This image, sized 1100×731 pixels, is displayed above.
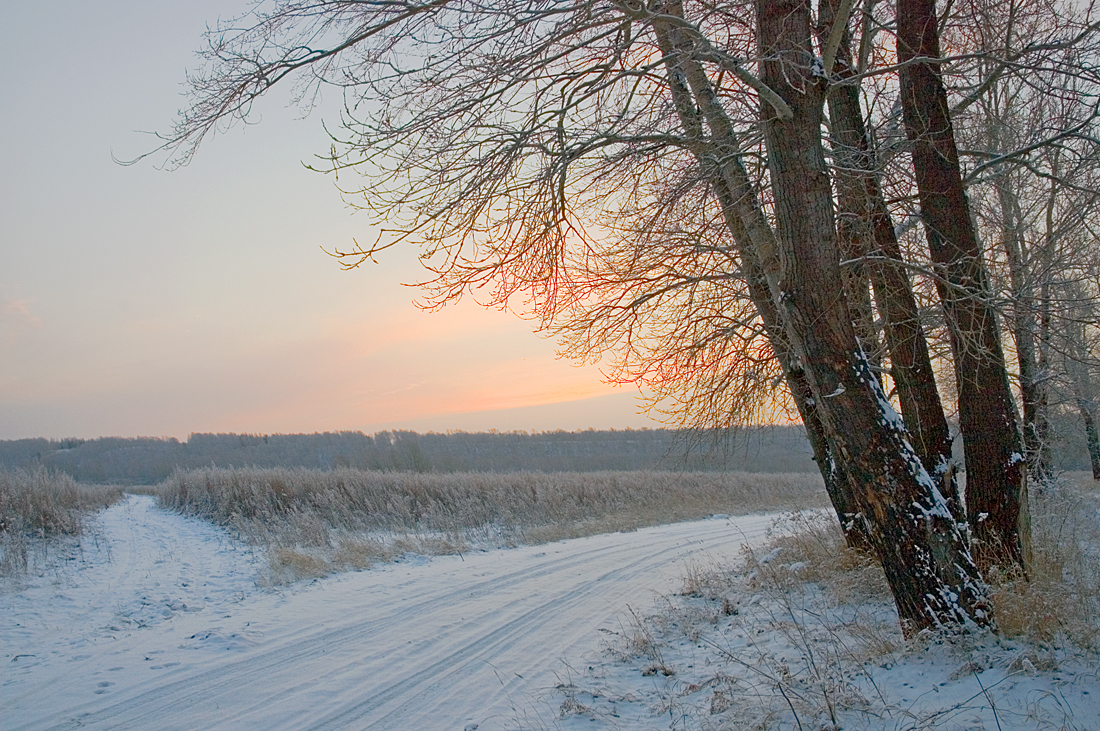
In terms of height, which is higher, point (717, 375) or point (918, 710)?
point (717, 375)

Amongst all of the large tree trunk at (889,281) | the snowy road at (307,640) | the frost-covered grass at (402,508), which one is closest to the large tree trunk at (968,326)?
the large tree trunk at (889,281)

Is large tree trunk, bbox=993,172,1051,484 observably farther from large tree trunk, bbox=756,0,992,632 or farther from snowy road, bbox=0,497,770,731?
snowy road, bbox=0,497,770,731

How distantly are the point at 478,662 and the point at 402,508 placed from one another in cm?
1140

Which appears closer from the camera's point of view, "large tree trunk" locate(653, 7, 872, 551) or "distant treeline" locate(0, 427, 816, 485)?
→ "large tree trunk" locate(653, 7, 872, 551)

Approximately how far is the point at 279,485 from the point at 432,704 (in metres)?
15.5

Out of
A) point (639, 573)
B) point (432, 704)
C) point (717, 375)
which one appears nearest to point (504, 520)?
point (639, 573)

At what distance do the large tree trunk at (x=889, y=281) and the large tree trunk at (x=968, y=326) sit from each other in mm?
272

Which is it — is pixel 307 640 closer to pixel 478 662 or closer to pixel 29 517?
pixel 478 662

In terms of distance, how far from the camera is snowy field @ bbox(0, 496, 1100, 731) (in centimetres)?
390

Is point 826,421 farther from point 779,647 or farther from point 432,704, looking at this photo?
point 432,704

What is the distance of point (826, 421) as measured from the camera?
191 inches

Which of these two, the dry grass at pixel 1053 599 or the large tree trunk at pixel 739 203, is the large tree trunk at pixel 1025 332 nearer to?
the dry grass at pixel 1053 599

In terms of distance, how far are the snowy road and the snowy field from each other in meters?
0.03

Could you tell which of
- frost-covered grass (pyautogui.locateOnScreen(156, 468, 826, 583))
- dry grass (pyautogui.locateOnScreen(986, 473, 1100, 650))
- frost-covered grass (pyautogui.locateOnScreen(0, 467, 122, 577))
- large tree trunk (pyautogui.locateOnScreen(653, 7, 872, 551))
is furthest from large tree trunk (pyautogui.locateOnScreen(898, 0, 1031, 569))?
frost-covered grass (pyautogui.locateOnScreen(0, 467, 122, 577))
